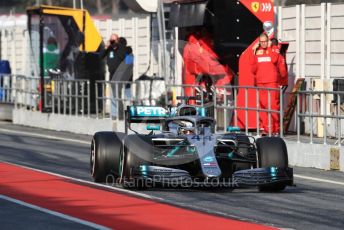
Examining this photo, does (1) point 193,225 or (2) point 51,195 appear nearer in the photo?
(1) point 193,225

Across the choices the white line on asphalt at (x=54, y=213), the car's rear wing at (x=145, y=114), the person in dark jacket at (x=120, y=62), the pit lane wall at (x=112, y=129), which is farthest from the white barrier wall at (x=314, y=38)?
the white line on asphalt at (x=54, y=213)

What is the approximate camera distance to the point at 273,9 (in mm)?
22109

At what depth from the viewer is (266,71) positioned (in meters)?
19.7

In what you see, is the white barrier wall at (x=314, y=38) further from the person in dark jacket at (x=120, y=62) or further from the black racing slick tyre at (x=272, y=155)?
the black racing slick tyre at (x=272, y=155)

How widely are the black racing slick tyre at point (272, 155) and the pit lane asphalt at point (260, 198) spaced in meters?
0.15

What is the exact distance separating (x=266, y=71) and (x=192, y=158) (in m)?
6.66

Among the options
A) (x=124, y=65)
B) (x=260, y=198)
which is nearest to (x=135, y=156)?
(x=260, y=198)

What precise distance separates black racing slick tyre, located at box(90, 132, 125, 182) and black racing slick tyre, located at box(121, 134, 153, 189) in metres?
0.36

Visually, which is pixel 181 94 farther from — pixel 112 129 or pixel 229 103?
pixel 112 129

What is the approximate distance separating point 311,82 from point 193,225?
35.9 ft

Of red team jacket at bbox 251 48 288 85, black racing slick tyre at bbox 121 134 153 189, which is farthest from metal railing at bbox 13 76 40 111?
black racing slick tyre at bbox 121 134 153 189

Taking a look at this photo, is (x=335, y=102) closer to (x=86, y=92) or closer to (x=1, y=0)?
(x=86, y=92)

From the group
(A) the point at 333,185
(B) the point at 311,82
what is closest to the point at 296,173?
(A) the point at 333,185

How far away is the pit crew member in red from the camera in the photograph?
63.8 ft
